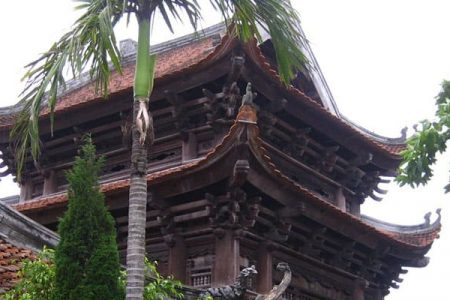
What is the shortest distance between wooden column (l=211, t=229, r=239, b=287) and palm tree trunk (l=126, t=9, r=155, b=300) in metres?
5.81

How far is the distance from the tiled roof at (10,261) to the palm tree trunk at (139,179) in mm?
2006

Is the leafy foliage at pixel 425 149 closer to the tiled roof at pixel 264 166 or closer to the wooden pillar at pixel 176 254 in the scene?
the tiled roof at pixel 264 166

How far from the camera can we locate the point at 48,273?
8930 mm

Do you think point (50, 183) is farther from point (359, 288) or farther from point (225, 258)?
point (359, 288)

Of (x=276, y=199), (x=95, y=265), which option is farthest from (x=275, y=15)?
(x=276, y=199)

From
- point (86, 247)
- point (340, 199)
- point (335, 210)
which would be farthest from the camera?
point (340, 199)

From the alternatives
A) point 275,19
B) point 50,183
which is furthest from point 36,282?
point 50,183

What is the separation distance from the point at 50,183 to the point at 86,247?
32.1 ft

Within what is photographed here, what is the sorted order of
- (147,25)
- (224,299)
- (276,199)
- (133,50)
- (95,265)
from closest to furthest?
(95,265) < (147,25) < (224,299) < (276,199) < (133,50)

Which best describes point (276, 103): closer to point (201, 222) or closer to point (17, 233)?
point (201, 222)

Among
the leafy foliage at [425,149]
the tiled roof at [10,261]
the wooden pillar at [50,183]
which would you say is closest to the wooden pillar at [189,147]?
the wooden pillar at [50,183]

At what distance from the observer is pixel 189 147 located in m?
16.3

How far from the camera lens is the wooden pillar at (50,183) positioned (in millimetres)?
18000

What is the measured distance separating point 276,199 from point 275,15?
18.5ft
